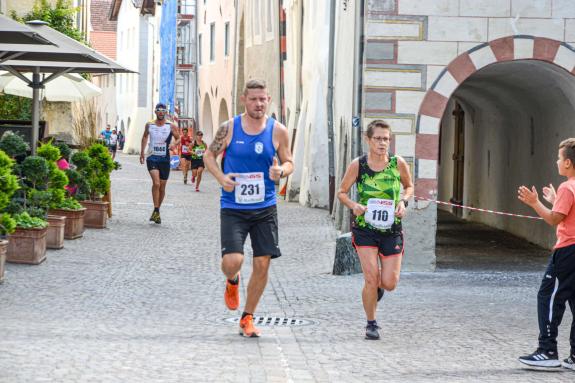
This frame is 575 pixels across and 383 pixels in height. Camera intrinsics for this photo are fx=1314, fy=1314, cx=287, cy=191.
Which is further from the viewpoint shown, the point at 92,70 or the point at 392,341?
the point at 92,70

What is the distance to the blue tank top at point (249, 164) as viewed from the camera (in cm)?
941

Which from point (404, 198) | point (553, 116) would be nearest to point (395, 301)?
point (404, 198)

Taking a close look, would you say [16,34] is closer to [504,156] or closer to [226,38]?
[504,156]

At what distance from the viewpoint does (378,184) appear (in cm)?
1000

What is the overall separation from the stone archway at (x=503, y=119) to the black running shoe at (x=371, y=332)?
5.70m

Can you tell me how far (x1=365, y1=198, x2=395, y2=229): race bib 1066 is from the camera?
32.4 ft

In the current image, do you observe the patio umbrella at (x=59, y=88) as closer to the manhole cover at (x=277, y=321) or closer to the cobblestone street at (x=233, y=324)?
the cobblestone street at (x=233, y=324)

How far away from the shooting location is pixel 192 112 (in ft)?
201

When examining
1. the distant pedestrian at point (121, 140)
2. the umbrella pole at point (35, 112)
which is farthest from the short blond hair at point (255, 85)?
the distant pedestrian at point (121, 140)

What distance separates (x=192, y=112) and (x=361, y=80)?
150 ft

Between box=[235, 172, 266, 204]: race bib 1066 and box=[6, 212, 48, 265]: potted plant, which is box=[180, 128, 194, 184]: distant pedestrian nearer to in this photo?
box=[6, 212, 48, 265]: potted plant

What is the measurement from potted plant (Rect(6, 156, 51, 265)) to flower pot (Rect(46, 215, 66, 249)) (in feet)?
1.22

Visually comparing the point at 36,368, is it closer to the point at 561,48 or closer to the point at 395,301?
the point at 395,301

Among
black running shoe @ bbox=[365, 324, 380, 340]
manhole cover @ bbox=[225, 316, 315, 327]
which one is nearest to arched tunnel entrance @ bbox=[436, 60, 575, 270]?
manhole cover @ bbox=[225, 316, 315, 327]
